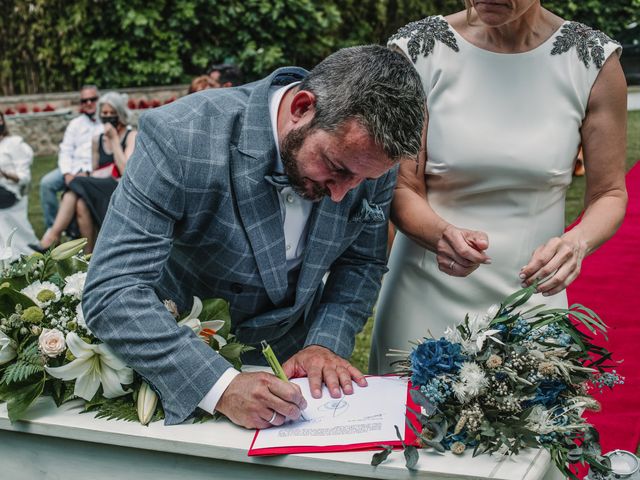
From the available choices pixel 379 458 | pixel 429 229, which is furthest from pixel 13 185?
pixel 379 458

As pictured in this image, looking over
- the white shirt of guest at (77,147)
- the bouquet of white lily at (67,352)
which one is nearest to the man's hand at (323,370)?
the bouquet of white lily at (67,352)

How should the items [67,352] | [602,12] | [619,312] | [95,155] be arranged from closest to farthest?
[67,352] < [619,312] < [95,155] < [602,12]

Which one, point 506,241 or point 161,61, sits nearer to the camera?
point 506,241

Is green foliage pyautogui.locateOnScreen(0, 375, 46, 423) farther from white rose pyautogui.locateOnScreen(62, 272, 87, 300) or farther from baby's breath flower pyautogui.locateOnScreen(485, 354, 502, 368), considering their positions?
baby's breath flower pyautogui.locateOnScreen(485, 354, 502, 368)

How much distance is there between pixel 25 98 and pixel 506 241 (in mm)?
13056

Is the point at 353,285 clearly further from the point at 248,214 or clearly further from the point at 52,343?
the point at 52,343

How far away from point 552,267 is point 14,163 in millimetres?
6100

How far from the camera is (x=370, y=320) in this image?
543 centimetres

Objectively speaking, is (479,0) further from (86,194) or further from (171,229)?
(86,194)

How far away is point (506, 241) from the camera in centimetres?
227

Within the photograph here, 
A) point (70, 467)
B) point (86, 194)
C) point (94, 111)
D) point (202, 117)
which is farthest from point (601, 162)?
point (94, 111)

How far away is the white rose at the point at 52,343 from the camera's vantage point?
190 centimetres

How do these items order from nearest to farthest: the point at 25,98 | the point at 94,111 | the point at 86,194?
the point at 86,194
the point at 94,111
the point at 25,98

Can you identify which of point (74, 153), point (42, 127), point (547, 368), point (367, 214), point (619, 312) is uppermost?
point (367, 214)
